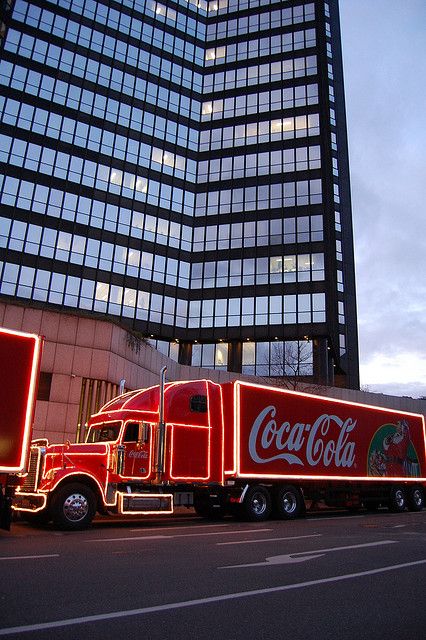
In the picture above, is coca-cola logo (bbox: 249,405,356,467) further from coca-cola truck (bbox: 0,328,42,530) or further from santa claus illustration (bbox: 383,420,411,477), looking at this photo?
coca-cola truck (bbox: 0,328,42,530)

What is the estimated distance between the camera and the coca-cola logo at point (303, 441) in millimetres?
15625

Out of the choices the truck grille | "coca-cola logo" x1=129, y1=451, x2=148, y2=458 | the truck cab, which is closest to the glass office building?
the truck cab

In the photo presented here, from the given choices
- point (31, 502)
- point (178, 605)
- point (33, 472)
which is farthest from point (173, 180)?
point (178, 605)

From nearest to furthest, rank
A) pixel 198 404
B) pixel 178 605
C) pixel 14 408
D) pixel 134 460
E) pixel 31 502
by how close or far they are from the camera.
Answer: pixel 178 605
pixel 14 408
pixel 31 502
pixel 134 460
pixel 198 404

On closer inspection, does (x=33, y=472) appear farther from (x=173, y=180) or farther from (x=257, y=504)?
(x=173, y=180)

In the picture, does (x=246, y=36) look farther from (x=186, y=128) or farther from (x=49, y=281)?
(x=49, y=281)

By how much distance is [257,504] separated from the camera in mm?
15328

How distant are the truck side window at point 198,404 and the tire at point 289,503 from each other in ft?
12.2

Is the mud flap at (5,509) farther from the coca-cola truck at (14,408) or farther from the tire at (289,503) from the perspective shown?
the tire at (289,503)

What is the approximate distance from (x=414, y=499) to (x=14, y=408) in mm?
17648

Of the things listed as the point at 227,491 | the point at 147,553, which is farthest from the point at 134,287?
the point at 147,553

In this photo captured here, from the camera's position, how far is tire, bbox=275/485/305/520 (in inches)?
620

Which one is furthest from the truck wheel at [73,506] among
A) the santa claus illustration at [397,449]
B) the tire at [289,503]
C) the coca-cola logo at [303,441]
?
the santa claus illustration at [397,449]

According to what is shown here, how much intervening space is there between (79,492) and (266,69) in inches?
2458
